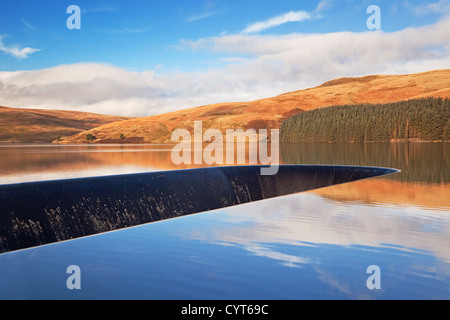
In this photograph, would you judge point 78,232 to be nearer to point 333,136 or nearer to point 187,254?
point 187,254

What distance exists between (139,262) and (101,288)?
1188 mm

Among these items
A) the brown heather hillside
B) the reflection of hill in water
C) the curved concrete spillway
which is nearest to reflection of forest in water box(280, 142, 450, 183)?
A: the reflection of hill in water

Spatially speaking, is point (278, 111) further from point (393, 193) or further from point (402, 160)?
point (393, 193)

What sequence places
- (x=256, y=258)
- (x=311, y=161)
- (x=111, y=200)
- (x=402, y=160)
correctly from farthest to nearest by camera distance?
(x=311, y=161) → (x=402, y=160) → (x=111, y=200) → (x=256, y=258)

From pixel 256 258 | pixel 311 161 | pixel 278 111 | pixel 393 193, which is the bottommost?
pixel 256 258

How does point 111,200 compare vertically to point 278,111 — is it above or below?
below

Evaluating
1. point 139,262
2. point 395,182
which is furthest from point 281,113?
point 139,262

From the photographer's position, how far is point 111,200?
44.2 feet

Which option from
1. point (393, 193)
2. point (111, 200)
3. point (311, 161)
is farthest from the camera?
point (311, 161)

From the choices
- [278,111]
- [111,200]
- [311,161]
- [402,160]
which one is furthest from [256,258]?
[278,111]

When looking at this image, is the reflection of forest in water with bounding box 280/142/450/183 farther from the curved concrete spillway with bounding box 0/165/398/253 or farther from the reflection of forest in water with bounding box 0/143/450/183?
the curved concrete spillway with bounding box 0/165/398/253

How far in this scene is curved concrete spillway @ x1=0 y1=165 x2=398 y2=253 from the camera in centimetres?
1089

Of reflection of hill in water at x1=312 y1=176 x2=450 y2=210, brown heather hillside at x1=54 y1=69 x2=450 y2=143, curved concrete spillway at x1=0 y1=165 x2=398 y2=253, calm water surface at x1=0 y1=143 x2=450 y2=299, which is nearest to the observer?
calm water surface at x1=0 y1=143 x2=450 y2=299

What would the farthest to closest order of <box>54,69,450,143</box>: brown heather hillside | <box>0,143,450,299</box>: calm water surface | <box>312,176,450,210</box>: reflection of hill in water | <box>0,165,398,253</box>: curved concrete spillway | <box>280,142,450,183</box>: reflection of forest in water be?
1. <box>54,69,450,143</box>: brown heather hillside
2. <box>280,142,450,183</box>: reflection of forest in water
3. <box>312,176,450,210</box>: reflection of hill in water
4. <box>0,165,398,253</box>: curved concrete spillway
5. <box>0,143,450,299</box>: calm water surface
